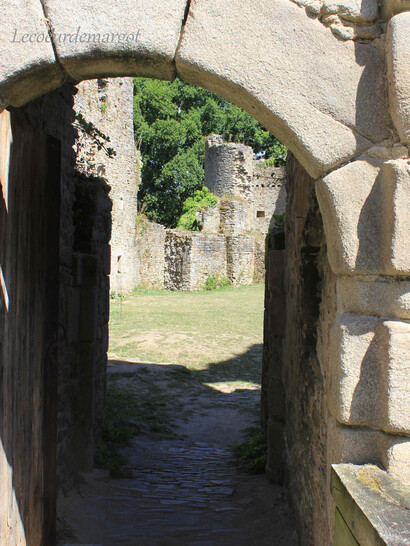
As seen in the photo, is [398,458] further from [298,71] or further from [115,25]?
[115,25]

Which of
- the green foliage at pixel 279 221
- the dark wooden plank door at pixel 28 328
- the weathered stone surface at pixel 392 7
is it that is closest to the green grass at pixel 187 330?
the green foliage at pixel 279 221

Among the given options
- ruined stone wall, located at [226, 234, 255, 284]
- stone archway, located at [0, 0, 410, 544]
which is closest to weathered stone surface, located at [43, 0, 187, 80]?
stone archway, located at [0, 0, 410, 544]

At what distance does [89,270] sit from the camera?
185 inches

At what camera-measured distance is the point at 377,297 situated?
1962mm

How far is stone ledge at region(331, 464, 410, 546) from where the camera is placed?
157 cm

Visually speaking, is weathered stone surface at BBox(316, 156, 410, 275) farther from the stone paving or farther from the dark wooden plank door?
the stone paving

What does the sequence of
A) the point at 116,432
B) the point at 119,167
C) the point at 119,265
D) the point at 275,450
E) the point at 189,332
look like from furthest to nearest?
the point at 119,265
the point at 119,167
the point at 189,332
the point at 116,432
the point at 275,450

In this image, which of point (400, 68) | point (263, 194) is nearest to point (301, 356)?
point (400, 68)

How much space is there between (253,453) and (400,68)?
4.01 meters

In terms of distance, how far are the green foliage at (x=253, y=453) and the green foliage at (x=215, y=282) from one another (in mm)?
16276

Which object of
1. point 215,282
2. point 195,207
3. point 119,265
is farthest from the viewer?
point 195,207

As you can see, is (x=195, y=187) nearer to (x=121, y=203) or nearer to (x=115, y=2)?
(x=121, y=203)

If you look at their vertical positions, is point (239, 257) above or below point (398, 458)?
above

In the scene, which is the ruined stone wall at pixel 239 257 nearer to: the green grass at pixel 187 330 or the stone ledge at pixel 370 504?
the green grass at pixel 187 330
